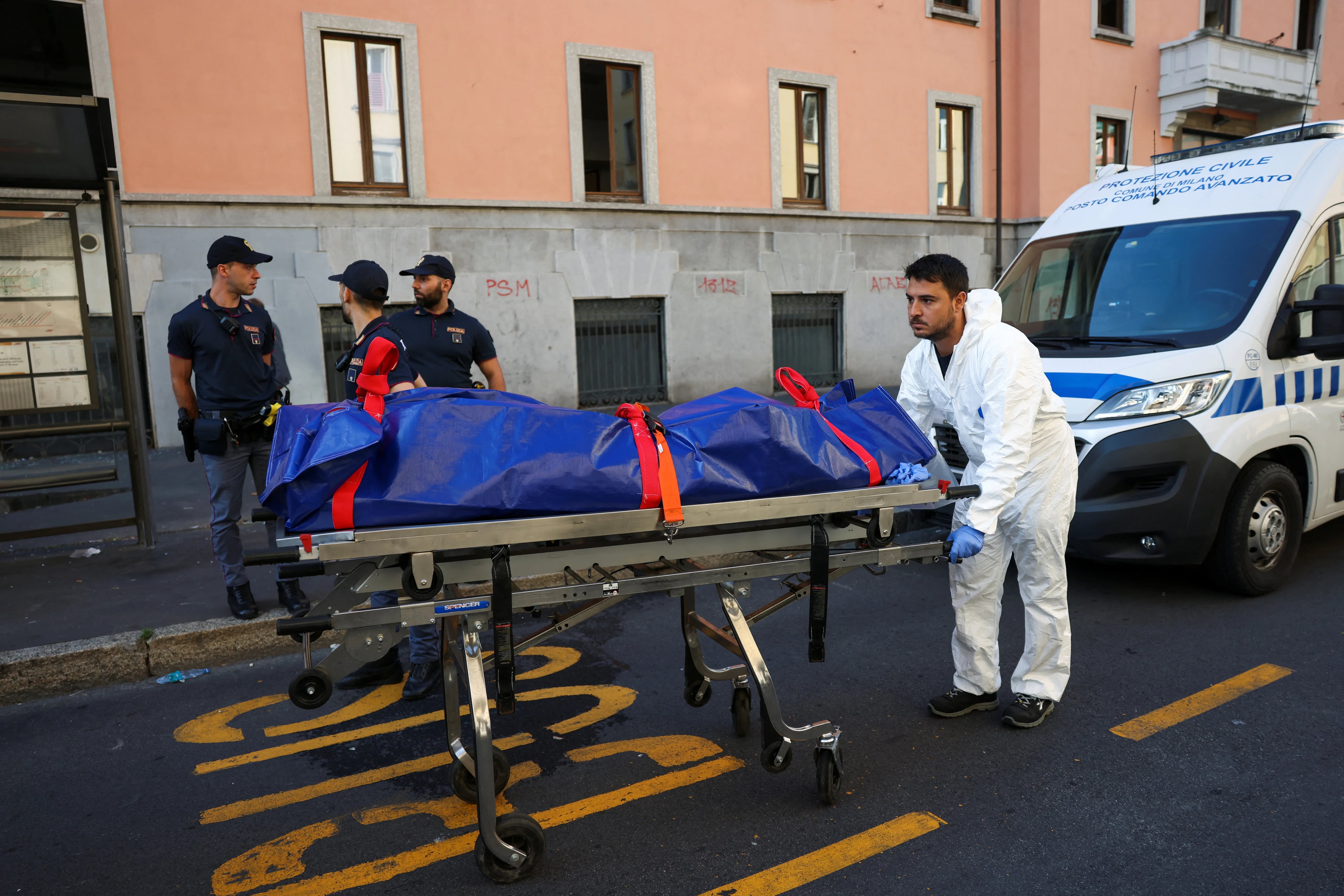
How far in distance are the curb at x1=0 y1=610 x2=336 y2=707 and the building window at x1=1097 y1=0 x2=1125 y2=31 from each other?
19.4 metres

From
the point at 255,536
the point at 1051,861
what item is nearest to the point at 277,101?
the point at 255,536

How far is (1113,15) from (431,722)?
20117mm

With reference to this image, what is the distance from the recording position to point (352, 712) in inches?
161

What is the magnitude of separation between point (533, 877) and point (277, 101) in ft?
36.7

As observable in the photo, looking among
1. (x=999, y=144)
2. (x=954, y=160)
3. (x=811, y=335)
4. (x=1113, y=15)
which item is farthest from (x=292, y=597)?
(x=1113, y=15)

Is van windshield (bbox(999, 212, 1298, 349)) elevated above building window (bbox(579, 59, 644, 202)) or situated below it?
below

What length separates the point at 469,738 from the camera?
Answer: 3771 millimetres

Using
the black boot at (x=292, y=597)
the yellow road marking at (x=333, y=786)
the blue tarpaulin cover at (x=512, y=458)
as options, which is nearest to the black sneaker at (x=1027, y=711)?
the blue tarpaulin cover at (x=512, y=458)

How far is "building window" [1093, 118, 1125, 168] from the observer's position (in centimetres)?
1855

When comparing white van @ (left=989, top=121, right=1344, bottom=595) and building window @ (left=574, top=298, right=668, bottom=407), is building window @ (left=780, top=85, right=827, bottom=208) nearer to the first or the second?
building window @ (left=574, top=298, right=668, bottom=407)

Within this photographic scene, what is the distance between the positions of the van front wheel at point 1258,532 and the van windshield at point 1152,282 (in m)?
0.84

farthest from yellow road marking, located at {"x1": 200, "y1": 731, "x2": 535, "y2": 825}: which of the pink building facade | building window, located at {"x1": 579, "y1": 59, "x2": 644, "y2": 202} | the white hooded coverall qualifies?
building window, located at {"x1": 579, "y1": 59, "x2": 644, "y2": 202}

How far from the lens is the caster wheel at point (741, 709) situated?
12.2ft

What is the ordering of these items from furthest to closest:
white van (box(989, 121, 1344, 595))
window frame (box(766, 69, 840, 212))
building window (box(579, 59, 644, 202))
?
window frame (box(766, 69, 840, 212))
building window (box(579, 59, 644, 202))
white van (box(989, 121, 1344, 595))
